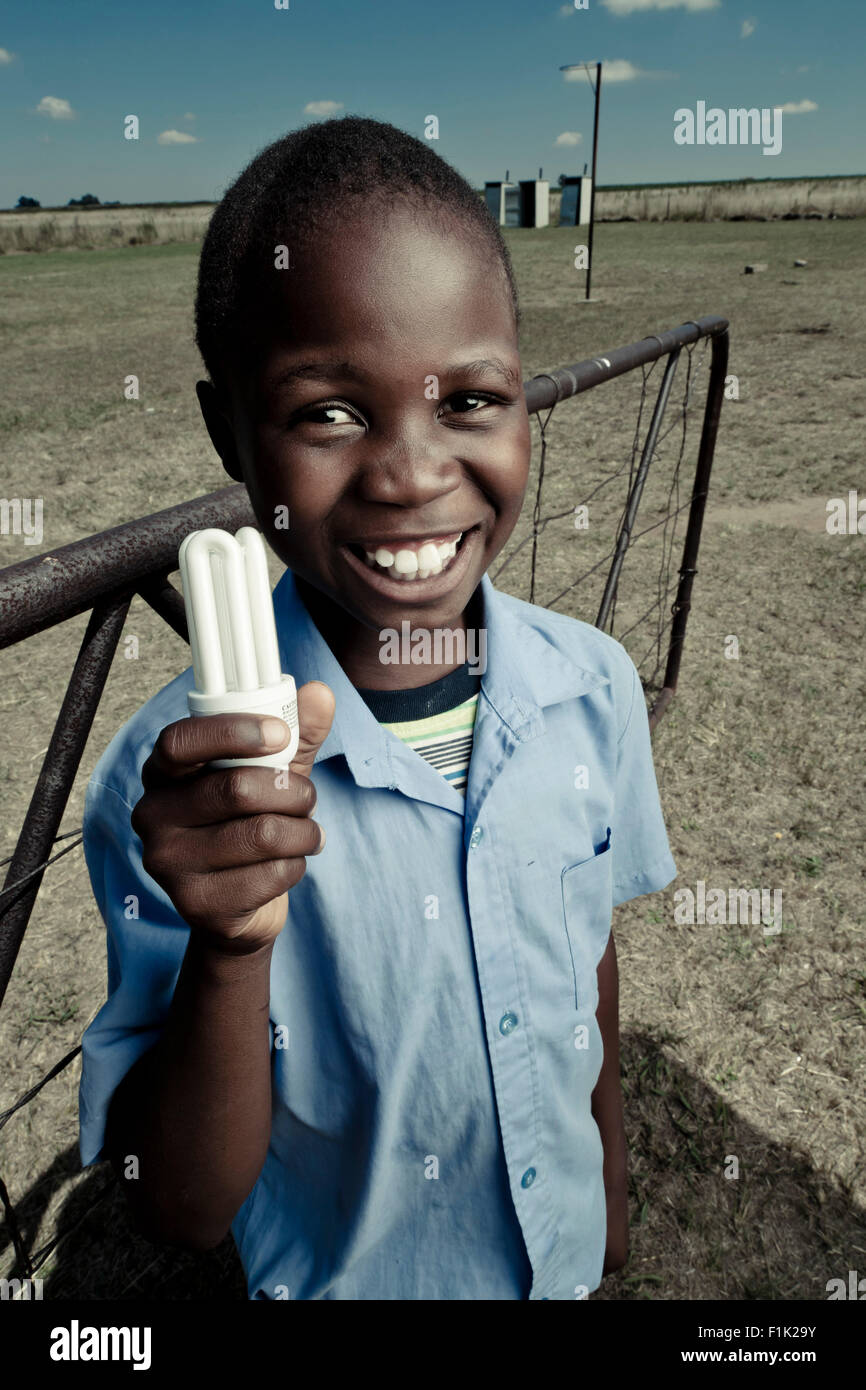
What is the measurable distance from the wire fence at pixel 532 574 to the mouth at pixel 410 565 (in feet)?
1.02

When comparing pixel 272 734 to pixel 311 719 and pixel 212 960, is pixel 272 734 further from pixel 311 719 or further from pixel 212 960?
pixel 212 960

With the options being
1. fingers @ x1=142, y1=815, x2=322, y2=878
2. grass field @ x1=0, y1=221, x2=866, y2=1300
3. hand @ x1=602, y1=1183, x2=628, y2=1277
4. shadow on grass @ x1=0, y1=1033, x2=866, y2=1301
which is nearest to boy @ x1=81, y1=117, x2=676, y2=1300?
fingers @ x1=142, y1=815, x2=322, y2=878

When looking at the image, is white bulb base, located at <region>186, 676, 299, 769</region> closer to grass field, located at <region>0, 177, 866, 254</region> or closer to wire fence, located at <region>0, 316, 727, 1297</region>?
wire fence, located at <region>0, 316, 727, 1297</region>

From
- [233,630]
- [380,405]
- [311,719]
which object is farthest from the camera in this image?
[380,405]

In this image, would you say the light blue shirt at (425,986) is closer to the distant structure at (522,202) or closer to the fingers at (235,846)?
the fingers at (235,846)

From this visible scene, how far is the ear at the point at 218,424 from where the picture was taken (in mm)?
998

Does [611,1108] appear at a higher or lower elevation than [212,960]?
lower

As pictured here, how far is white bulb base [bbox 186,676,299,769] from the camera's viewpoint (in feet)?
2.14

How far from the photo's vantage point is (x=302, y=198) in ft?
2.86

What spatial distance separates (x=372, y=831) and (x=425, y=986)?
205 millimetres

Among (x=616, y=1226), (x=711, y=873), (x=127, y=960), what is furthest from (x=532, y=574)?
(x=127, y=960)
